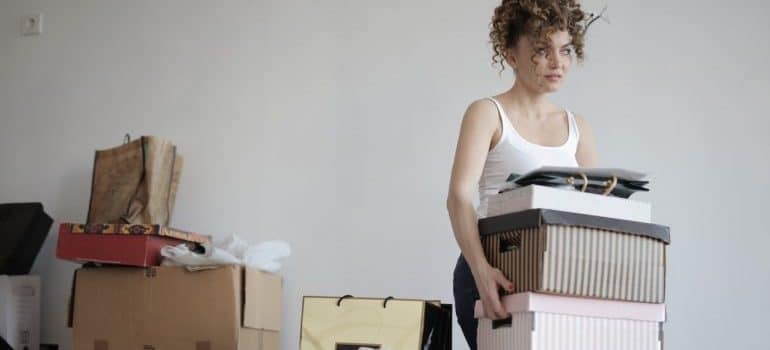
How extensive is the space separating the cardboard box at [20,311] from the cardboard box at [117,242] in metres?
0.47

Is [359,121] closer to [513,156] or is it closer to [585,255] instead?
[513,156]

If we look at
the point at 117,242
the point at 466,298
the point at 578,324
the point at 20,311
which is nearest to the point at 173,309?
the point at 117,242

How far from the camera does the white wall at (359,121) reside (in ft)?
8.51

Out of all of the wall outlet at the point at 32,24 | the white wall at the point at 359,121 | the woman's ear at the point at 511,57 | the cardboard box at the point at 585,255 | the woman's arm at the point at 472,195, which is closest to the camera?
the cardboard box at the point at 585,255

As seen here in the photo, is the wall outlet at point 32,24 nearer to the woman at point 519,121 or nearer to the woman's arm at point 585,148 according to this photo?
the woman at point 519,121

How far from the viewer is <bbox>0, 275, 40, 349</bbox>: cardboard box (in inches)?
125

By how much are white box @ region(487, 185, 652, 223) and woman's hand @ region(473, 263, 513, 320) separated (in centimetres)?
10

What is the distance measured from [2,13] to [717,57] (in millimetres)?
2782

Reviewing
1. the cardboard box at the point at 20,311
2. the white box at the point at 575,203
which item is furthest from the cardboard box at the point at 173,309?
the white box at the point at 575,203

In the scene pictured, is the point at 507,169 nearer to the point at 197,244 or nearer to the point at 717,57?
the point at 717,57

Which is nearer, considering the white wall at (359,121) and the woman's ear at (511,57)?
the woman's ear at (511,57)

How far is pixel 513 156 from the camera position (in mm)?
1585

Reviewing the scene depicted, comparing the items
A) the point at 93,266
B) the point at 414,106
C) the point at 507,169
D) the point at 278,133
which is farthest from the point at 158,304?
the point at 507,169

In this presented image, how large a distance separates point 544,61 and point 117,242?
1.72 m
